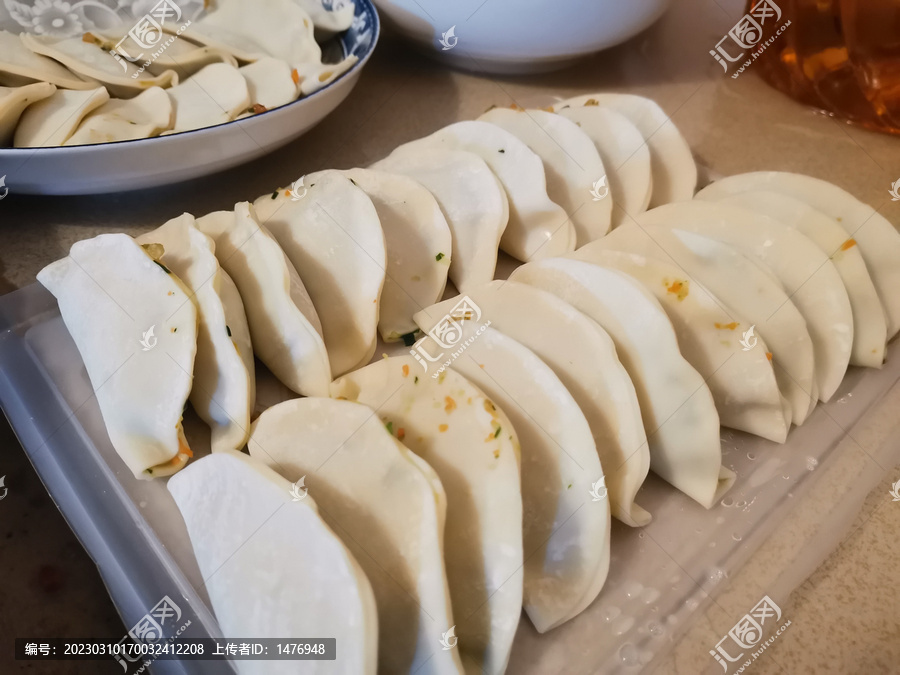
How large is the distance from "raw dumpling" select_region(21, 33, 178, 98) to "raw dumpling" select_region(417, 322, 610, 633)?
1204mm

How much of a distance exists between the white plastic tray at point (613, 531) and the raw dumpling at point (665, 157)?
0.64m

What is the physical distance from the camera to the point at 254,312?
1191 millimetres

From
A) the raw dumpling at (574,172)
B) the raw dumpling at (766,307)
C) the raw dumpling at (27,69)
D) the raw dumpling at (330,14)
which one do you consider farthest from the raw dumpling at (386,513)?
the raw dumpling at (330,14)

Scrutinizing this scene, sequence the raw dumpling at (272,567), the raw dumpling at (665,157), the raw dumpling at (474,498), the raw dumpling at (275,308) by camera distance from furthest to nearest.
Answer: the raw dumpling at (665,157) < the raw dumpling at (275,308) < the raw dumpling at (474,498) < the raw dumpling at (272,567)

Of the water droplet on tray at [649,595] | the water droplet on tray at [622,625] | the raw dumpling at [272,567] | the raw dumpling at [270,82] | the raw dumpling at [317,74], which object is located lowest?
the water droplet on tray at [622,625]

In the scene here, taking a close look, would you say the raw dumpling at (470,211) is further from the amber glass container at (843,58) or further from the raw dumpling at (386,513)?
the amber glass container at (843,58)

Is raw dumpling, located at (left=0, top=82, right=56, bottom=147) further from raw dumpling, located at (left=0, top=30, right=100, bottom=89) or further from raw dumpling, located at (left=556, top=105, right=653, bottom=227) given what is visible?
raw dumpling, located at (left=556, top=105, right=653, bottom=227)

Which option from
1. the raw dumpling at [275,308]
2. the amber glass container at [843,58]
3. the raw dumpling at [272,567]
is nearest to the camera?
the raw dumpling at [272,567]

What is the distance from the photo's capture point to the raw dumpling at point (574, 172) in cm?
150

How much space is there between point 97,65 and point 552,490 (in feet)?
4.98

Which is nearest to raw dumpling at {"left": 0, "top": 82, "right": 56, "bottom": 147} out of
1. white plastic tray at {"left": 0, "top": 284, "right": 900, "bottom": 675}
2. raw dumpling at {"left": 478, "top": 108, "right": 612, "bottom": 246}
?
white plastic tray at {"left": 0, "top": 284, "right": 900, "bottom": 675}

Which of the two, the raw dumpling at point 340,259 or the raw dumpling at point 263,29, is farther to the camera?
the raw dumpling at point 263,29

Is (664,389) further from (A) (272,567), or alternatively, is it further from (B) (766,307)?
(A) (272,567)

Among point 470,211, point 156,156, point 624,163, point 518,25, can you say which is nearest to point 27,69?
point 156,156
